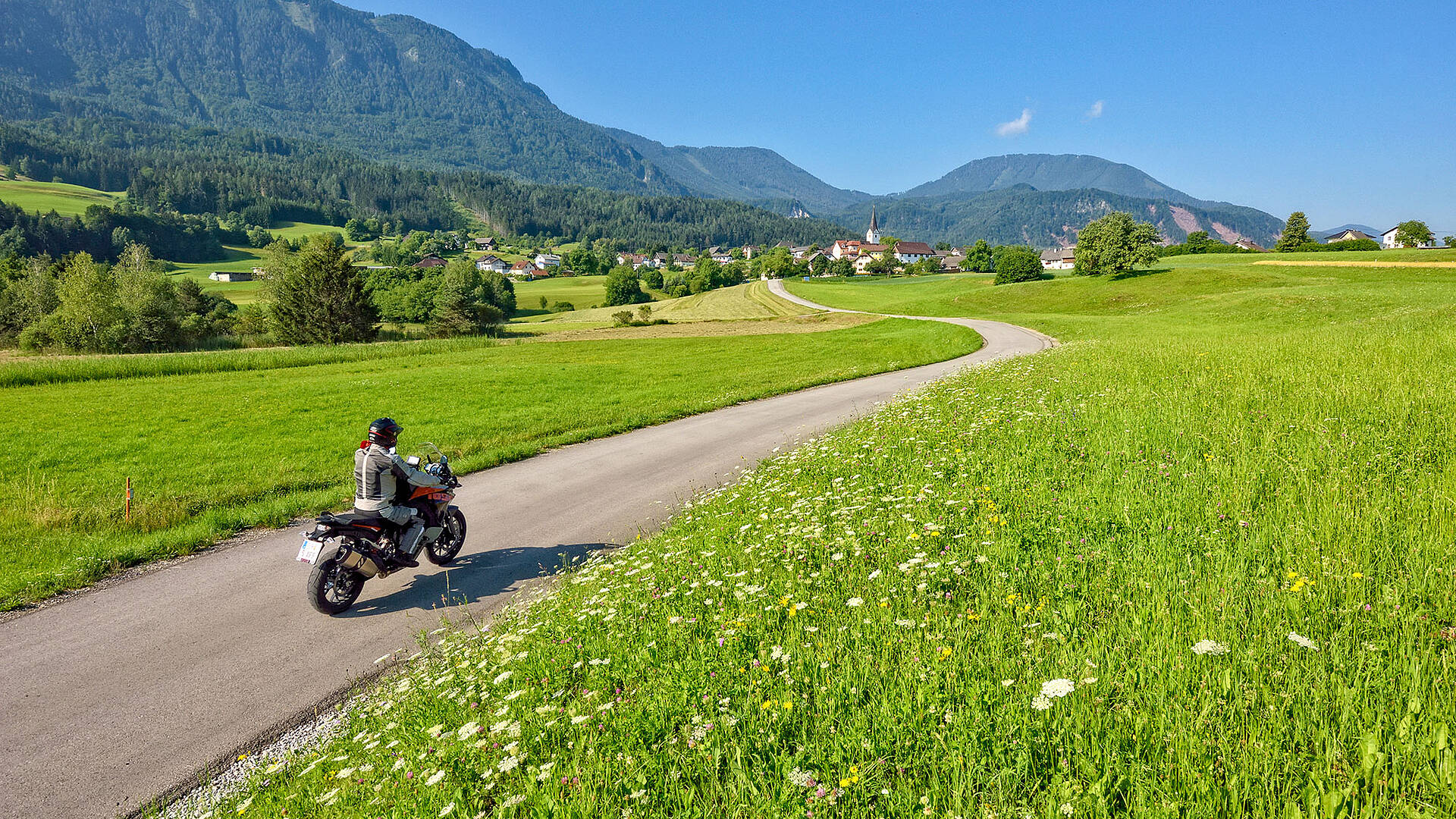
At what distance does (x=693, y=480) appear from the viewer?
13773 millimetres

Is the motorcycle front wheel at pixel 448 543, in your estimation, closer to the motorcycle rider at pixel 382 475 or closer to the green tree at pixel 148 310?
the motorcycle rider at pixel 382 475

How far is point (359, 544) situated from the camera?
28.2 ft

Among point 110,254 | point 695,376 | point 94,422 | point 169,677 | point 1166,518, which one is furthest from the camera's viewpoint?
point 110,254

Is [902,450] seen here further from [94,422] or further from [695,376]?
[94,422]

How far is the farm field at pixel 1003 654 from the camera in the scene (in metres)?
3.12

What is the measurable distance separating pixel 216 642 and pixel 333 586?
1.31 metres

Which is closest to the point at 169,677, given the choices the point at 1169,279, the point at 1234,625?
the point at 1234,625

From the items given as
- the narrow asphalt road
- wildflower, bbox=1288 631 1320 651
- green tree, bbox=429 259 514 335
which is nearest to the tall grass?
green tree, bbox=429 259 514 335

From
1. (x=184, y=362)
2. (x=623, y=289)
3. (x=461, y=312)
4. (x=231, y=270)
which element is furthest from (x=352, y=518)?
(x=231, y=270)

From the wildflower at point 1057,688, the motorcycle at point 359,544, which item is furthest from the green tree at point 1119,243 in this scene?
the wildflower at point 1057,688

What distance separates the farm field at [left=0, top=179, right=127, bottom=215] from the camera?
157 m

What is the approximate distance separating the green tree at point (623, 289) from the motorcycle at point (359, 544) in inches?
5186

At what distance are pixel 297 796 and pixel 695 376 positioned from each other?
90.1 feet

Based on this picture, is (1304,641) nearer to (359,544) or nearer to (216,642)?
(359,544)
